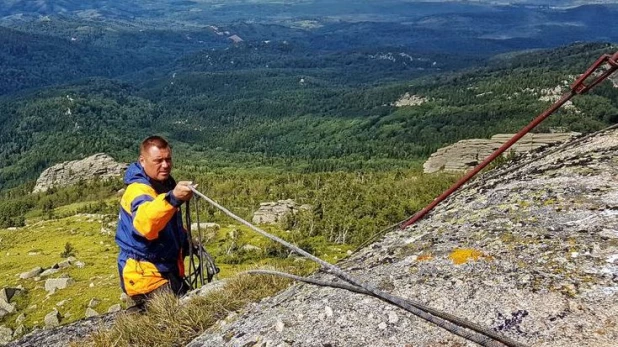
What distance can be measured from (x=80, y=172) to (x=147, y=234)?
160 metres

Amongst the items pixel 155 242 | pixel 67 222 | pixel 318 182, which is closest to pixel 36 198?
pixel 318 182

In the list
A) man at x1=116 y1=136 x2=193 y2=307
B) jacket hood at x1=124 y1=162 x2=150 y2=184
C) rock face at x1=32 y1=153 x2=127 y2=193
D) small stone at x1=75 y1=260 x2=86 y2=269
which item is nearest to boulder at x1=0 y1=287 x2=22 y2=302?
small stone at x1=75 y1=260 x2=86 y2=269

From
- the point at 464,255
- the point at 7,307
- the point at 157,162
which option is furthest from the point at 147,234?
the point at 7,307

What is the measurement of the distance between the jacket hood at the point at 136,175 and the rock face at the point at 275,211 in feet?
154

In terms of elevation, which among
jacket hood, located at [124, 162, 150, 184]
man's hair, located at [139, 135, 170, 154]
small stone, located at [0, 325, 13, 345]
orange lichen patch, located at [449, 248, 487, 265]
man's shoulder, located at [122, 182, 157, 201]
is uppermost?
man's hair, located at [139, 135, 170, 154]

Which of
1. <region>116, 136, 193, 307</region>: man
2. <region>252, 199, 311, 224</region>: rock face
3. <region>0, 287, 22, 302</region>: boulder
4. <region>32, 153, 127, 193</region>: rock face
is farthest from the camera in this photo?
<region>32, 153, 127, 193</region>: rock face

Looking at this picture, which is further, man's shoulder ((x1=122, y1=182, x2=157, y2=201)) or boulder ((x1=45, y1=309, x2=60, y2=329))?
boulder ((x1=45, y1=309, x2=60, y2=329))

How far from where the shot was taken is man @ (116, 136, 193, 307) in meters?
6.99

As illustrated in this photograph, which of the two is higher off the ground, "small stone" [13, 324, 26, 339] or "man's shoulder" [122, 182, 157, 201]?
"man's shoulder" [122, 182, 157, 201]

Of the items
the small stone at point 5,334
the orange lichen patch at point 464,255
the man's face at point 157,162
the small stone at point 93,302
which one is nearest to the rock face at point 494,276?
the orange lichen patch at point 464,255

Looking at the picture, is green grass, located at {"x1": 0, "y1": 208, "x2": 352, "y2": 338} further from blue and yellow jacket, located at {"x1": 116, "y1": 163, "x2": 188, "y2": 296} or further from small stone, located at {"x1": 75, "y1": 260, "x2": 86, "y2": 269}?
blue and yellow jacket, located at {"x1": 116, "y1": 163, "x2": 188, "y2": 296}

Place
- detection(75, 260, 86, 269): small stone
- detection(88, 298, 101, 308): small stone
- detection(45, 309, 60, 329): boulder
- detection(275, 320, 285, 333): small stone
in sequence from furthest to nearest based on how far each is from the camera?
detection(75, 260, 86, 269): small stone, detection(88, 298, 101, 308): small stone, detection(45, 309, 60, 329): boulder, detection(275, 320, 285, 333): small stone

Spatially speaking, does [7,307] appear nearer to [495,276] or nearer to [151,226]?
[151,226]

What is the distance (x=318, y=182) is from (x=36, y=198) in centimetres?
6949
